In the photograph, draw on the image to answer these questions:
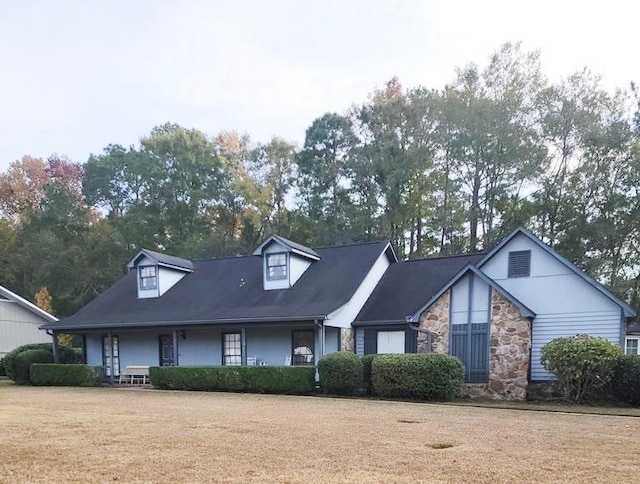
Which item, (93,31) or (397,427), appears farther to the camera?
(93,31)

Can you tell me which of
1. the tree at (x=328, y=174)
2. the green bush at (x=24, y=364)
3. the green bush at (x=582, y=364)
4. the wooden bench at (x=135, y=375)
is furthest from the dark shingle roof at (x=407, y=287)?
the green bush at (x=24, y=364)

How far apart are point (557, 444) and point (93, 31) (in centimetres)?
1463

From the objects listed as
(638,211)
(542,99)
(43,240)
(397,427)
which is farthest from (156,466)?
(43,240)

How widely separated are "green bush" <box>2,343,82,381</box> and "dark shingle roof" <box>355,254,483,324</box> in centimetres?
1330

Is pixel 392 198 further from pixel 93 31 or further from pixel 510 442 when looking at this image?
pixel 510 442

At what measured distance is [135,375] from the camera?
20328 mm

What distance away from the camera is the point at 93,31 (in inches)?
575

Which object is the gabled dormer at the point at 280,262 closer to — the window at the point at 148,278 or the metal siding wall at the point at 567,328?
the window at the point at 148,278

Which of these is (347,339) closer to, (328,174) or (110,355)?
(110,355)

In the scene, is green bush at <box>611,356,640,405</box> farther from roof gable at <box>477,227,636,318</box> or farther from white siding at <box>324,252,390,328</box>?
white siding at <box>324,252,390,328</box>

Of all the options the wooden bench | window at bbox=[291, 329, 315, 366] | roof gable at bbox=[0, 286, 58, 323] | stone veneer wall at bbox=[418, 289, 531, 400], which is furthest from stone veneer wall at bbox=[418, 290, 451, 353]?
roof gable at bbox=[0, 286, 58, 323]

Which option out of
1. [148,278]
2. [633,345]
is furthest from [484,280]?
[148,278]

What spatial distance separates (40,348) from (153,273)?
5.73 m

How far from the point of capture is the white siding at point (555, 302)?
581 inches
